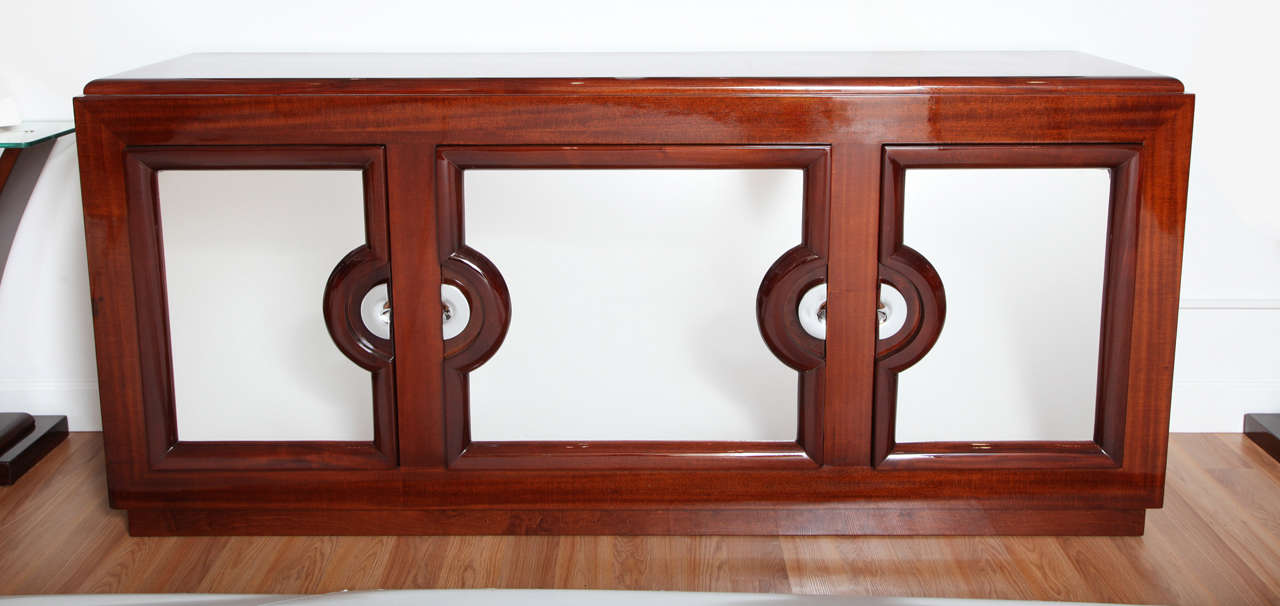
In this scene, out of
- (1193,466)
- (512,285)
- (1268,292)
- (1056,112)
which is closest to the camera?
(1056,112)

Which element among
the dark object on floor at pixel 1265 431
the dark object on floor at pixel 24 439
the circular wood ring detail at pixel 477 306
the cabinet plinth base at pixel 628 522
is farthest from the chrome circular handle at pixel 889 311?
the dark object on floor at pixel 24 439

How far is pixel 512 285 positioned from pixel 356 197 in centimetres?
25

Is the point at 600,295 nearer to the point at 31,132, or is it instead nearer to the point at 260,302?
the point at 260,302

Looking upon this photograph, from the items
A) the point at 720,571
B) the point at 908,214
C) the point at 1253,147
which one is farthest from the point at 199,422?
the point at 1253,147

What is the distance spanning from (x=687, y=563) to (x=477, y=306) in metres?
0.47

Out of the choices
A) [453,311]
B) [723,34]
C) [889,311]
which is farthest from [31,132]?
[889,311]

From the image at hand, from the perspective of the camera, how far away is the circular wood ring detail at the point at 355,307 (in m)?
1.63

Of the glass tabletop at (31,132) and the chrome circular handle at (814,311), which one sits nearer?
the chrome circular handle at (814,311)

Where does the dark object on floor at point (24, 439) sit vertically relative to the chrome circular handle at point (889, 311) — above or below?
below

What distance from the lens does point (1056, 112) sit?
1.55 meters

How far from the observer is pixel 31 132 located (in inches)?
76.9

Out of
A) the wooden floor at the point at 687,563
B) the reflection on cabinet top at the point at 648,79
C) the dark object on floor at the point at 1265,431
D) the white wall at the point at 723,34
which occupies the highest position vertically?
the white wall at the point at 723,34

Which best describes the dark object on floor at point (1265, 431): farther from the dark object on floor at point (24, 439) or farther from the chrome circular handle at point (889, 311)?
the dark object on floor at point (24, 439)

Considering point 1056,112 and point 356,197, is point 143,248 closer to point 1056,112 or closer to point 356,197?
point 356,197
